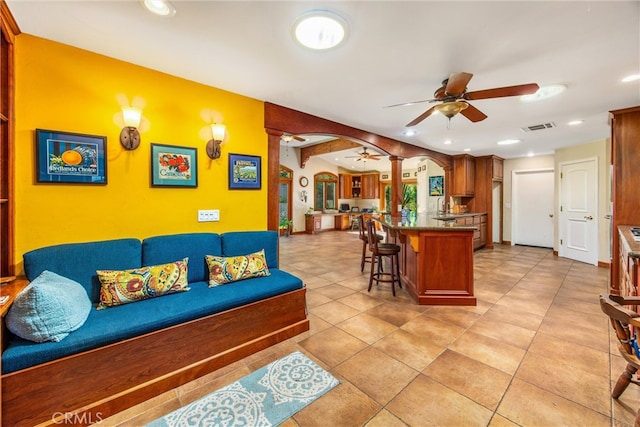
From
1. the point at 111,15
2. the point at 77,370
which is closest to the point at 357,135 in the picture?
the point at 111,15

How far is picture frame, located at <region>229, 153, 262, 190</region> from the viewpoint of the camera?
113 inches

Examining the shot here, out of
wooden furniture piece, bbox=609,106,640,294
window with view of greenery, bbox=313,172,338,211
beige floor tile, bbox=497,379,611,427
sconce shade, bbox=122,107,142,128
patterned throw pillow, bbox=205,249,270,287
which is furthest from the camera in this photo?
window with view of greenery, bbox=313,172,338,211

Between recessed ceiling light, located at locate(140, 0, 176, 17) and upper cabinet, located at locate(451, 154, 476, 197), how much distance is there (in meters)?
6.64

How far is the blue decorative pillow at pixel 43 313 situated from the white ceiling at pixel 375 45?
1.73 m

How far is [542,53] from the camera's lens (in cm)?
207

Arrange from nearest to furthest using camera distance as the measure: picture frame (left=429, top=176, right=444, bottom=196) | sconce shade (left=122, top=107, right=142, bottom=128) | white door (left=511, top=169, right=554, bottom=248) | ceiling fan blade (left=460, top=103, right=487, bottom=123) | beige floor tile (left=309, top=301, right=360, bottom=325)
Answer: sconce shade (left=122, top=107, right=142, bottom=128) < ceiling fan blade (left=460, top=103, right=487, bottom=123) < beige floor tile (left=309, top=301, right=360, bottom=325) < white door (left=511, top=169, right=554, bottom=248) < picture frame (left=429, top=176, right=444, bottom=196)

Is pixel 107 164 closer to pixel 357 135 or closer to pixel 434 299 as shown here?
pixel 357 135

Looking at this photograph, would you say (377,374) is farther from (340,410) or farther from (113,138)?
(113,138)

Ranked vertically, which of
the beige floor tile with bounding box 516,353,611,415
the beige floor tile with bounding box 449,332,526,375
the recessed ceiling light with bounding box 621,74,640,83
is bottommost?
the beige floor tile with bounding box 516,353,611,415

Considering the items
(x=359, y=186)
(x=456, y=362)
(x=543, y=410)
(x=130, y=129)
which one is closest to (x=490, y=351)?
(x=456, y=362)

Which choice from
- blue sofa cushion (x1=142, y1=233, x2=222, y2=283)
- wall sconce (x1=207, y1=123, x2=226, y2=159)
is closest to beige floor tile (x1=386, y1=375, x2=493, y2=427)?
blue sofa cushion (x1=142, y1=233, x2=222, y2=283)

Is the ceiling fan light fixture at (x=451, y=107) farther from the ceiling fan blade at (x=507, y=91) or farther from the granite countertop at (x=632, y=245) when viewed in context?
the granite countertop at (x=632, y=245)

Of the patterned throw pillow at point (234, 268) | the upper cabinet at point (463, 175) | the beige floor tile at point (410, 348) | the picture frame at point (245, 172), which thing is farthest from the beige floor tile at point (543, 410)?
the upper cabinet at point (463, 175)
